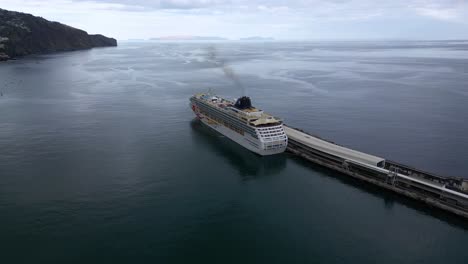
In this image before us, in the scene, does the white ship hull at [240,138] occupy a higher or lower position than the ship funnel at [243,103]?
lower

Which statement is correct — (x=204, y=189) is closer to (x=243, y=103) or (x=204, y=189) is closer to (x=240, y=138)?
(x=240, y=138)

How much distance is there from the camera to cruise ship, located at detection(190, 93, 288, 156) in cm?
5962

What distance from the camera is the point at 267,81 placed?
14012cm

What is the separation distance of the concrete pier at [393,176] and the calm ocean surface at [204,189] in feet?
4.44

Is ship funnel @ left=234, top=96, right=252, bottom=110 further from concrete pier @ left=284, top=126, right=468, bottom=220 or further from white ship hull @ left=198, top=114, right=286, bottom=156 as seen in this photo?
concrete pier @ left=284, top=126, right=468, bottom=220

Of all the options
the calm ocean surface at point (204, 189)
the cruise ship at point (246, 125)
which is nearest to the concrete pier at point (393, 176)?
the calm ocean surface at point (204, 189)

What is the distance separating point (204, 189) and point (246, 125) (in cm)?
1809

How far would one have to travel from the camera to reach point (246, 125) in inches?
2445

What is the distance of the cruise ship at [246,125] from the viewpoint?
59.6m

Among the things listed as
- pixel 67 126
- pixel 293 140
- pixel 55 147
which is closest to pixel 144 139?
pixel 55 147

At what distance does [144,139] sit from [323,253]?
44.1 m

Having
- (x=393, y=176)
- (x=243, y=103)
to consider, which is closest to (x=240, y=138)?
(x=243, y=103)

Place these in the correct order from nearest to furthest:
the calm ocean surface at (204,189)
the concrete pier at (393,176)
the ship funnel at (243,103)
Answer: the calm ocean surface at (204,189) < the concrete pier at (393,176) < the ship funnel at (243,103)

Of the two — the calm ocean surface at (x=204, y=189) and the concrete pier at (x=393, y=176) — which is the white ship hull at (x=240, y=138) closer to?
the calm ocean surface at (x=204, y=189)
